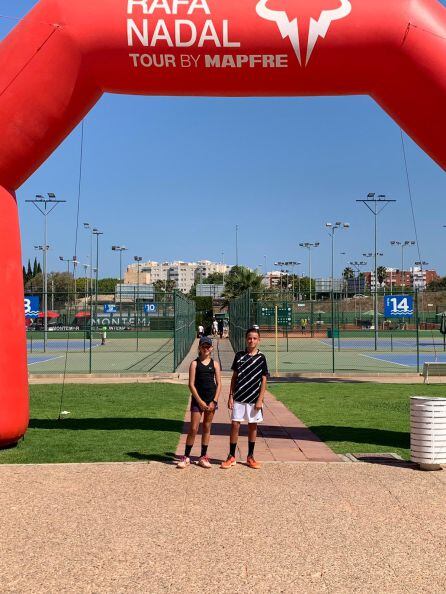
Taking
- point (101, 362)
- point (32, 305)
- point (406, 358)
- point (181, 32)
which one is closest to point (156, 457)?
point (181, 32)

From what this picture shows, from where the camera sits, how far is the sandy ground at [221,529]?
407cm

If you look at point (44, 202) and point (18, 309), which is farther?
point (44, 202)

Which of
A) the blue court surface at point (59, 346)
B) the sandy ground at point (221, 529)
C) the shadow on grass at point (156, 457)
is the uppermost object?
the sandy ground at point (221, 529)

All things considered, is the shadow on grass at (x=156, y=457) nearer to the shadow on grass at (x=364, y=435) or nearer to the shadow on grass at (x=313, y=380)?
the shadow on grass at (x=364, y=435)

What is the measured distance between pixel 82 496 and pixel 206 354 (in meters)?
2.08

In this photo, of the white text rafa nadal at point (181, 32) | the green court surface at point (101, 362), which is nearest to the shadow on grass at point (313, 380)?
the green court surface at point (101, 362)

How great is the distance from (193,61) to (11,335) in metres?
4.00

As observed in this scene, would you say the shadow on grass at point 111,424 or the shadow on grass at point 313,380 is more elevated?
the shadow on grass at point 111,424

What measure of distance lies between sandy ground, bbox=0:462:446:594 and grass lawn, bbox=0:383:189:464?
69 centimetres

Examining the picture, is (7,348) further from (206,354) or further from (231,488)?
(231,488)

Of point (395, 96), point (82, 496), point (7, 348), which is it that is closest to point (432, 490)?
point (82, 496)

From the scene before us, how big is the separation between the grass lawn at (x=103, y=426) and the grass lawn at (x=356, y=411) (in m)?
2.28

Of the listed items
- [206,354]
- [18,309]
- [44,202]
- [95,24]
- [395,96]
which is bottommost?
[206,354]

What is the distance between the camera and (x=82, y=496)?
19.7ft
